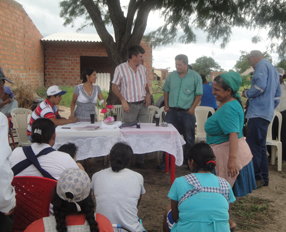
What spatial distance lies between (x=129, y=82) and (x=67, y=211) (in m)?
3.39

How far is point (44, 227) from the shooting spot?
162 centimetres

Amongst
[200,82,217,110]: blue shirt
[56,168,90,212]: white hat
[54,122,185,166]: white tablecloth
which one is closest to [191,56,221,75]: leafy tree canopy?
[200,82,217,110]: blue shirt

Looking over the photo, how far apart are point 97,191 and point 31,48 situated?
11216 mm

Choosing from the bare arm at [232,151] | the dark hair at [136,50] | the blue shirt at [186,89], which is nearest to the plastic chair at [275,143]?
the blue shirt at [186,89]

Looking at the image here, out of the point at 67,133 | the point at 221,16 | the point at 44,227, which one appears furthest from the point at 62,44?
the point at 44,227

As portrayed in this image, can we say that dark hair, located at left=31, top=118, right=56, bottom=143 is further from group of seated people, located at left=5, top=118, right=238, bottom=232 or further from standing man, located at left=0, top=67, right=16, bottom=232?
standing man, located at left=0, top=67, right=16, bottom=232

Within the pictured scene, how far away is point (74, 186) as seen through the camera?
5.35 ft

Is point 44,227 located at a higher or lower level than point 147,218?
higher

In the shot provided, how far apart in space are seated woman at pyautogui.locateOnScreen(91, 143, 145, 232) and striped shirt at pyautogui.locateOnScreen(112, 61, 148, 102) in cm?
259

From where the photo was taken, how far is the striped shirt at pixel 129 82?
484 cm

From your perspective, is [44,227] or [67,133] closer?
[44,227]

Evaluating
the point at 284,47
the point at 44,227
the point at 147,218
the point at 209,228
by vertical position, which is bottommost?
the point at 147,218

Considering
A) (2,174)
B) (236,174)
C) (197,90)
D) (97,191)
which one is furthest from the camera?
(197,90)

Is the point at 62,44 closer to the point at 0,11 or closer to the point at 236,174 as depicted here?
the point at 0,11
